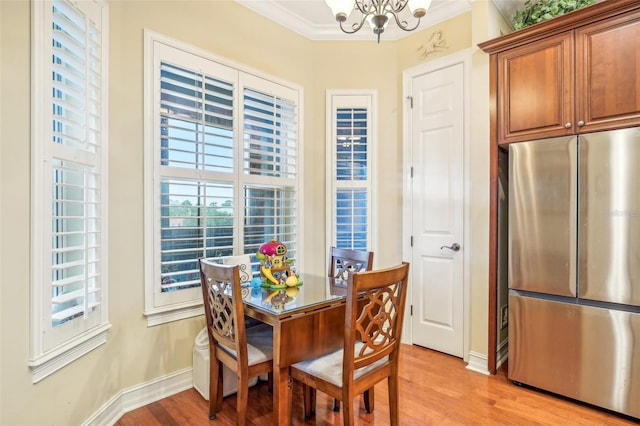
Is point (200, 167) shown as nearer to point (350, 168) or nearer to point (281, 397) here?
point (350, 168)

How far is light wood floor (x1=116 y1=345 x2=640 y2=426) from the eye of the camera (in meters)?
2.01

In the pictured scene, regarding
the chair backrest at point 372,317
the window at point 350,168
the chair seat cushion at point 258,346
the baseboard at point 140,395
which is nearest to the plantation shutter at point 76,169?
the baseboard at point 140,395

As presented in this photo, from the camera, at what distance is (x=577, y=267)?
2160mm

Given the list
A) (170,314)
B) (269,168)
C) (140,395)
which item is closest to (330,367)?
(170,314)

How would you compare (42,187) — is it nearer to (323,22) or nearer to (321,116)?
(321,116)

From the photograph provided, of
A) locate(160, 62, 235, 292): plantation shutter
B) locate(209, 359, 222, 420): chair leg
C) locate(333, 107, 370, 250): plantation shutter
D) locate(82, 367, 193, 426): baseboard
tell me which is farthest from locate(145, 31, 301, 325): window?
locate(333, 107, 370, 250): plantation shutter

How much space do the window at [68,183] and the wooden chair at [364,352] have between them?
120 cm

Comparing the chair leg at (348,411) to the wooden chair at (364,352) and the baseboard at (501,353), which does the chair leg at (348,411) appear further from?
the baseboard at (501,353)

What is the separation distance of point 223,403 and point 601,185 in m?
2.89

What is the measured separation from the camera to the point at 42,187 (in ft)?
4.88

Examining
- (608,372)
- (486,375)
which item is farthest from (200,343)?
(608,372)

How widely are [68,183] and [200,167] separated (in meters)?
0.88

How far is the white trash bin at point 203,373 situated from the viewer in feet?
7.34

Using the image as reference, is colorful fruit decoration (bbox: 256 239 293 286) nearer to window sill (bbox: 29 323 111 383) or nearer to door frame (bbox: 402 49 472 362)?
window sill (bbox: 29 323 111 383)
